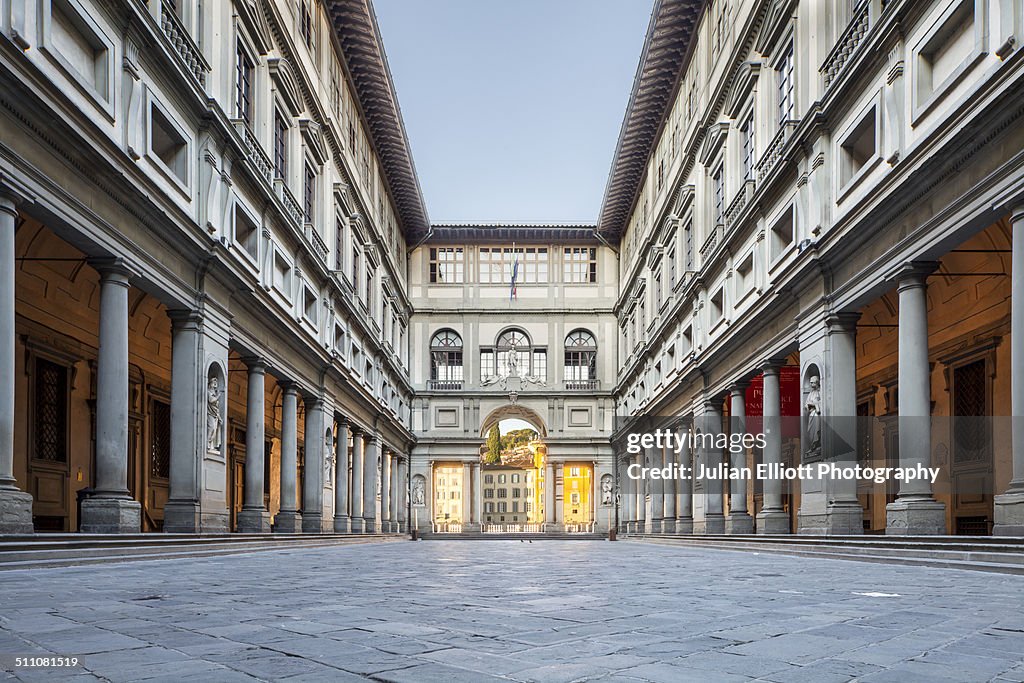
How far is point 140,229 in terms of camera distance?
16.3 metres

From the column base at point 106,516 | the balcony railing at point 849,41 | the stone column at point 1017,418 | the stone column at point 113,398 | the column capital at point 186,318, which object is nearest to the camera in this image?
the stone column at point 1017,418

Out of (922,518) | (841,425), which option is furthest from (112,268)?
(841,425)

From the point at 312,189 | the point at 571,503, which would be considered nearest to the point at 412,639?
the point at 312,189

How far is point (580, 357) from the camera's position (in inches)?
2276

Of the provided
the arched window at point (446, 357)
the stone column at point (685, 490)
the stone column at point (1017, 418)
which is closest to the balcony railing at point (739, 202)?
the stone column at point (685, 490)

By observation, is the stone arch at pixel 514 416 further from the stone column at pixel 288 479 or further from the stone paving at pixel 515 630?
the stone paving at pixel 515 630

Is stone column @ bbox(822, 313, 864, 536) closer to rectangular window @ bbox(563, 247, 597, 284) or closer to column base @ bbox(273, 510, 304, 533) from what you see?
column base @ bbox(273, 510, 304, 533)

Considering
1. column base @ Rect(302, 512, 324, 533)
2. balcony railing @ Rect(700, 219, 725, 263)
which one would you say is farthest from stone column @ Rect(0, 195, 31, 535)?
balcony railing @ Rect(700, 219, 725, 263)

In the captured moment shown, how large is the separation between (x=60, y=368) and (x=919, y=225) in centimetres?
1799

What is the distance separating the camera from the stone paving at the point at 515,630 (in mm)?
3900

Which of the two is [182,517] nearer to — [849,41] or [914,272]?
[914,272]

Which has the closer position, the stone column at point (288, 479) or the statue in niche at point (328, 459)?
the stone column at point (288, 479)

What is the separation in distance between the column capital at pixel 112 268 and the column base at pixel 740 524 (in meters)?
18.0

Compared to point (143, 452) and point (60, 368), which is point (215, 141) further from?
point (143, 452)
